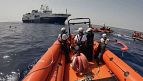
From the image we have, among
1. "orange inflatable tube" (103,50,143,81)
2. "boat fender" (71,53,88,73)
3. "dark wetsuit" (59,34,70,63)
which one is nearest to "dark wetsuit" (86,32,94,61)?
"orange inflatable tube" (103,50,143,81)

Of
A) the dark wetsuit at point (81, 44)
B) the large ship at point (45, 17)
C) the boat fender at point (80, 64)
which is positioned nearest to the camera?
the boat fender at point (80, 64)

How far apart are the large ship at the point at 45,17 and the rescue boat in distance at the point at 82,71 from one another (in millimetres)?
62847

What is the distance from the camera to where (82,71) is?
7.15 metres

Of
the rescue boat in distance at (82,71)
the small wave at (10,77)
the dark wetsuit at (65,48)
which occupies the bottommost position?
the small wave at (10,77)

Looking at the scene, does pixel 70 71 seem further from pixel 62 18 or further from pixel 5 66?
pixel 62 18

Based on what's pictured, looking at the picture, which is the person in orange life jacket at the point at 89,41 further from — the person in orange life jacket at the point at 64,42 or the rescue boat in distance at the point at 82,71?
the person in orange life jacket at the point at 64,42

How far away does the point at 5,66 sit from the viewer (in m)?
11.1

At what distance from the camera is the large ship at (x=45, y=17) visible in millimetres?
70562

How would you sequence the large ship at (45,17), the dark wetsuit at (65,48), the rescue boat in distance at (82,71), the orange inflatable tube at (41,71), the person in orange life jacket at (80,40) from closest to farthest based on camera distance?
the orange inflatable tube at (41,71), the rescue boat in distance at (82,71), the person in orange life jacket at (80,40), the dark wetsuit at (65,48), the large ship at (45,17)

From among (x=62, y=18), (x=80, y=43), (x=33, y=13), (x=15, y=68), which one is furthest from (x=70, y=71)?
(x=33, y=13)

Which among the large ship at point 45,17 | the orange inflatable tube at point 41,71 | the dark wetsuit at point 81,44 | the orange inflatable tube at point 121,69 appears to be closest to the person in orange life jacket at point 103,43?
the orange inflatable tube at point 121,69

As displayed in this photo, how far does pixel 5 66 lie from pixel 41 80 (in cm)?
660

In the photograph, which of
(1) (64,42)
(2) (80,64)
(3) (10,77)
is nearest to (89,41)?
(1) (64,42)

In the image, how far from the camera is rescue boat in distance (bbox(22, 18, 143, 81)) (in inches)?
229
